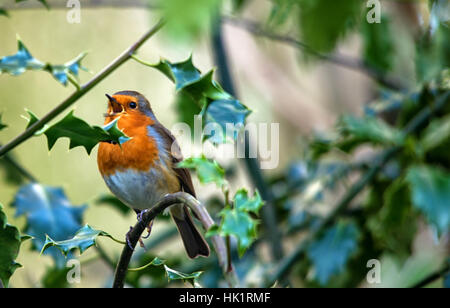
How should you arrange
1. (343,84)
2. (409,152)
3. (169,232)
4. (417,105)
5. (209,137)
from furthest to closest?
(343,84), (169,232), (417,105), (409,152), (209,137)

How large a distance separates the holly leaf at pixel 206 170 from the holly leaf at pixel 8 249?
41cm

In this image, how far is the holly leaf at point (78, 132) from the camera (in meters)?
0.98

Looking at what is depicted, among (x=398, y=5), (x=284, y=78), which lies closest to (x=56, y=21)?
(x=284, y=78)

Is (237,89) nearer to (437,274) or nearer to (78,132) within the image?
(437,274)

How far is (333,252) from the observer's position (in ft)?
6.59

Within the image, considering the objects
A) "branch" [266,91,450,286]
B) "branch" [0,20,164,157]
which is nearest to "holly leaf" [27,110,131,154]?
"branch" [0,20,164,157]

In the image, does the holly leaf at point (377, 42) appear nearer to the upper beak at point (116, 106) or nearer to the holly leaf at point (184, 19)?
the upper beak at point (116, 106)

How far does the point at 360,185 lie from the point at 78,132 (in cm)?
130

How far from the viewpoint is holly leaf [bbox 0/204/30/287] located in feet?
3.44

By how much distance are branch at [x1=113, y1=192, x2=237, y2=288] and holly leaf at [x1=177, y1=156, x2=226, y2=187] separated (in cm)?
5

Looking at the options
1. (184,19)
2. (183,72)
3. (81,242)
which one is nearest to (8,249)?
(81,242)

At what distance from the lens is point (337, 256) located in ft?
6.62
